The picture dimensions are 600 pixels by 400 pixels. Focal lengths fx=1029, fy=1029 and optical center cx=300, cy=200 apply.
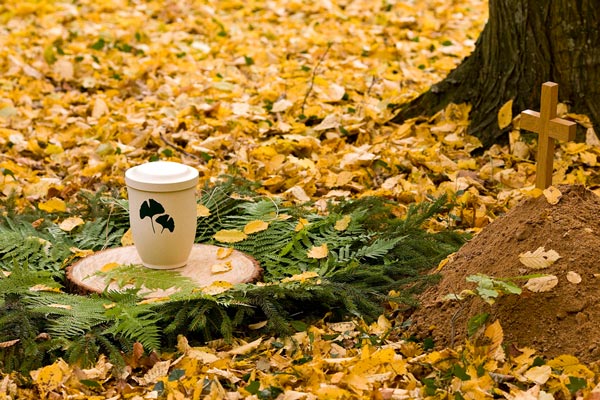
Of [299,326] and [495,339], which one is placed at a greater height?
[495,339]

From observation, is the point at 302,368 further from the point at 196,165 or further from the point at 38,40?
the point at 38,40

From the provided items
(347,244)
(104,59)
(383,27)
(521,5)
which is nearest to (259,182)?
(347,244)

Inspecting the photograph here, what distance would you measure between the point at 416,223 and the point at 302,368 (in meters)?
1.16

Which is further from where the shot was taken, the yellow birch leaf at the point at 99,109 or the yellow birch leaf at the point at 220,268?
the yellow birch leaf at the point at 99,109

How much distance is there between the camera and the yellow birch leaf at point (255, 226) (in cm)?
411

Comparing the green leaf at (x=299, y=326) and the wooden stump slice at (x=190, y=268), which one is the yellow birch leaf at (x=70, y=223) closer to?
the wooden stump slice at (x=190, y=268)

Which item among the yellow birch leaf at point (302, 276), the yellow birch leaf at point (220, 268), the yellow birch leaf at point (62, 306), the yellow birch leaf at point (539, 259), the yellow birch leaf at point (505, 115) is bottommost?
the yellow birch leaf at point (220, 268)

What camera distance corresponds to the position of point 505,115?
208 inches

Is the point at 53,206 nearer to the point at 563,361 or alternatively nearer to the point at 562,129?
the point at 562,129

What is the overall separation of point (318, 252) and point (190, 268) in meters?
0.48

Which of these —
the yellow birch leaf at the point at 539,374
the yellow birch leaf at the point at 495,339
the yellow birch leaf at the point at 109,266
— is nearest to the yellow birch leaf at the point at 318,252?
the yellow birch leaf at the point at 109,266

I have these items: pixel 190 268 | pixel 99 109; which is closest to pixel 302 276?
pixel 190 268

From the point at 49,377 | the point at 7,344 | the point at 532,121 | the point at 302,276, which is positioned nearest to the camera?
the point at 49,377

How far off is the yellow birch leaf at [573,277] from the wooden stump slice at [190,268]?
44.2 inches
